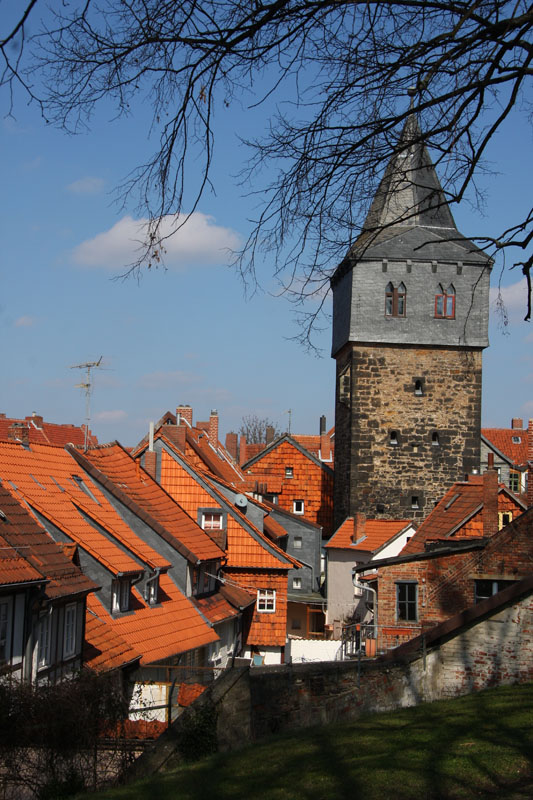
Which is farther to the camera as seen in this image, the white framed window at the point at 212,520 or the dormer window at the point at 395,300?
the dormer window at the point at 395,300

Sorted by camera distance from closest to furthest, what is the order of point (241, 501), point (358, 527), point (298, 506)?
point (241, 501) → point (358, 527) → point (298, 506)

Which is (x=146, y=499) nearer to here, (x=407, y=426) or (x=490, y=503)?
(x=490, y=503)

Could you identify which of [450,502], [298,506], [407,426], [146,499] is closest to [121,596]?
[146,499]

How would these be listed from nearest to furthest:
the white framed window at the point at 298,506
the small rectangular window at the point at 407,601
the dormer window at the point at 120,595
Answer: the dormer window at the point at 120,595 < the small rectangular window at the point at 407,601 < the white framed window at the point at 298,506

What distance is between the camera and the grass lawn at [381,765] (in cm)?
672

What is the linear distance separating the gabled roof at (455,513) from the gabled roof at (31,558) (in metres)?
15.7

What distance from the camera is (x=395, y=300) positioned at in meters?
41.1

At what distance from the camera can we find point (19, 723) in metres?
8.99

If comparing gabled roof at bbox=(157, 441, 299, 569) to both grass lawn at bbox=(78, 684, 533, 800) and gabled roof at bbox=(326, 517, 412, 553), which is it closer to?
gabled roof at bbox=(326, 517, 412, 553)

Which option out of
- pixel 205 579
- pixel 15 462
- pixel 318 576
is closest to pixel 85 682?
pixel 15 462

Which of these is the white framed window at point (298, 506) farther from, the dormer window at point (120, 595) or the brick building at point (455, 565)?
the dormer window at point (120, 595)

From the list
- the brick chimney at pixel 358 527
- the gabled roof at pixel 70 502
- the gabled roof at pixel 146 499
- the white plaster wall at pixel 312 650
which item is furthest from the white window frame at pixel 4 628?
the brick chimney at pixel 358 527

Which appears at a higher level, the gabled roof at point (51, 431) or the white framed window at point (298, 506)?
the gabled roof at point (51, 431)

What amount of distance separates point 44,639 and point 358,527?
25807 millimetres
